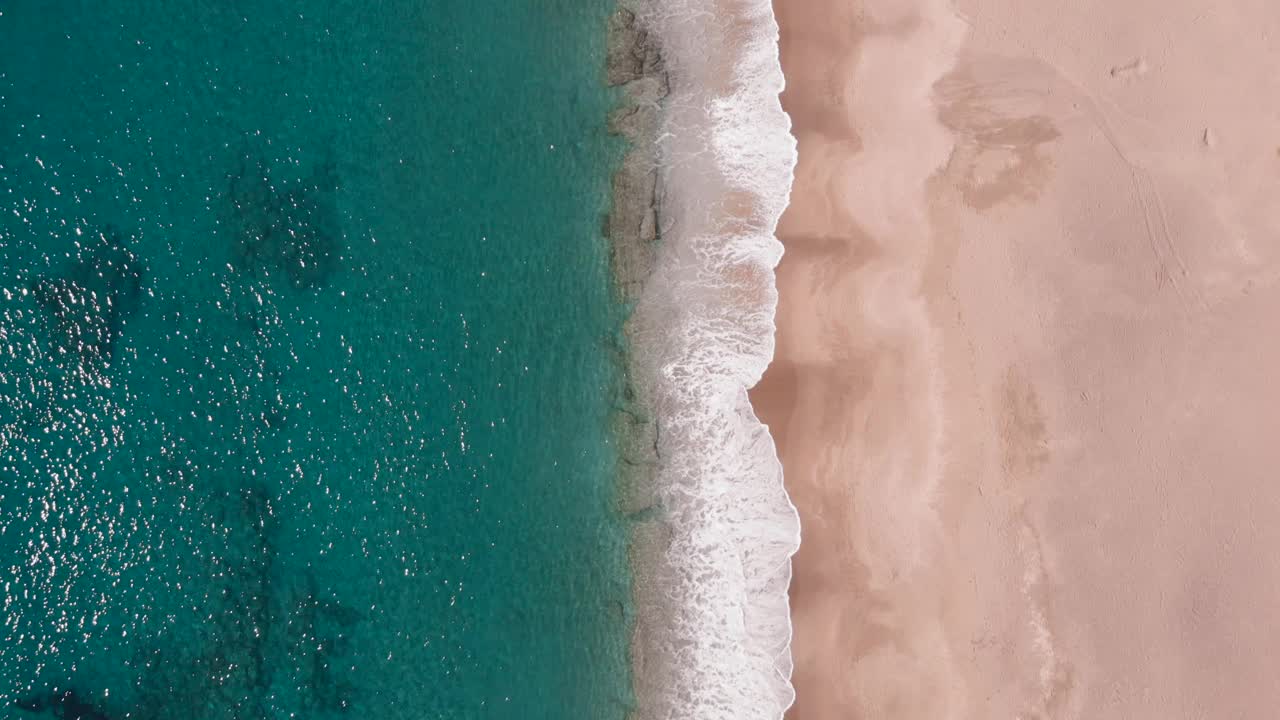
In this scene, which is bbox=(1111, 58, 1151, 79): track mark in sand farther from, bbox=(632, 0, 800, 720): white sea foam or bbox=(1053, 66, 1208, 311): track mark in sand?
bbox=(632, 0, 800, 720): white sea foam

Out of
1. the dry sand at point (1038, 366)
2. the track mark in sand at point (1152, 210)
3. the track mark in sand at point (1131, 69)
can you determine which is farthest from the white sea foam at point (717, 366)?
the track mark in sand at point (1131, 69)

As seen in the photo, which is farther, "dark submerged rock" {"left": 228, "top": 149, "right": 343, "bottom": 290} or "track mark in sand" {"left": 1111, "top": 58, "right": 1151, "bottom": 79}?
"dark submerged rock" {"left": 228, "top": 149, "right": 343, "bottom": 290}

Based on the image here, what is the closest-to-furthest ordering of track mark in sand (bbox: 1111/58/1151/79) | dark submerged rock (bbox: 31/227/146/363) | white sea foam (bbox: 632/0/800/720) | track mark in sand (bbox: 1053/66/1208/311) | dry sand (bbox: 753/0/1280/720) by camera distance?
dry sand (bbox: 753/0/1280/720)
white sea foam (bbox: 632/0/800/720)
track mark in sand (bbox: 1053/66/1208/311)
track mark in sand (bbox: 1111/58/1151/79)
dark submerged rock (bbox: 31/227/146/363)

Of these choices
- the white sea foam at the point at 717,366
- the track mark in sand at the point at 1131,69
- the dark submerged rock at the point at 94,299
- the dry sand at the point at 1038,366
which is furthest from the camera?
the dark submerged rock at the point at 94,299

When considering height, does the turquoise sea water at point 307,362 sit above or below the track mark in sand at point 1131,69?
below

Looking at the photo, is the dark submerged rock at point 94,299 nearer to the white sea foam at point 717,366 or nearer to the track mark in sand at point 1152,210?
the white sea foam at point 717,366

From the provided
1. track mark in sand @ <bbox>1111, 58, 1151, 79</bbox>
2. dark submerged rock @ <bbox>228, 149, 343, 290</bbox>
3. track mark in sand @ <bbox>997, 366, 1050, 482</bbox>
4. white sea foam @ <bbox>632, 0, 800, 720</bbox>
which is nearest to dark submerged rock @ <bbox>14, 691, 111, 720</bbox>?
dark submerged rock @ <bbox>228, 149, 343, 290</bbox>

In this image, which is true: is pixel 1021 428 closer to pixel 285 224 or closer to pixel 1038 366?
pixel 1038 366
